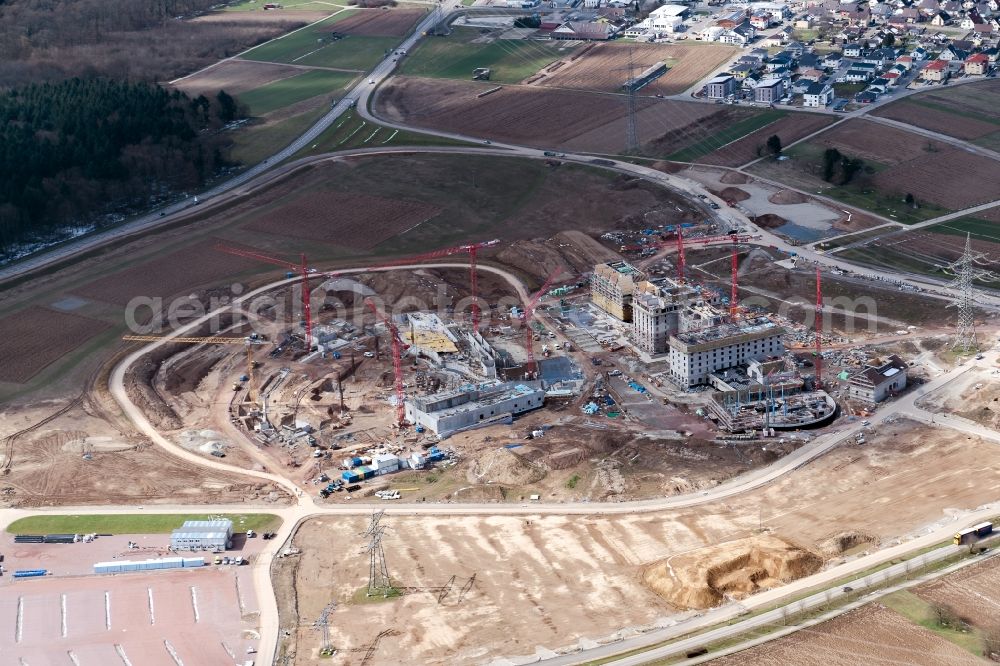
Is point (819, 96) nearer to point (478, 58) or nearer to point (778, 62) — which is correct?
point (778, 62)

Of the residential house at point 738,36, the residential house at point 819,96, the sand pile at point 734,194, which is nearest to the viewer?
the sand pile at point 734,194

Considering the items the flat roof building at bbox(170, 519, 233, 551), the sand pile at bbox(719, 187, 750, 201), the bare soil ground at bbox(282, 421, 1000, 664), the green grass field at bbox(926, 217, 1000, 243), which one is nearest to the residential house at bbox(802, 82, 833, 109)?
the sand pile at bbox(719, 187, 750, 201)

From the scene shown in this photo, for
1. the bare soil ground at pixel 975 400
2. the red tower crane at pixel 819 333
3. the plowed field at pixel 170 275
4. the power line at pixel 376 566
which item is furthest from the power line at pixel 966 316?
the plowed field at pixel 170 275

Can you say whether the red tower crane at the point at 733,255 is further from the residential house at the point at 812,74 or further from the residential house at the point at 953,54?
the residential house at the point at 953,54

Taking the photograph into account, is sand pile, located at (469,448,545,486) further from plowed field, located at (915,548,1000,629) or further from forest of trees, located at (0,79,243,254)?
forest of trees, located at (0,79,243,254)

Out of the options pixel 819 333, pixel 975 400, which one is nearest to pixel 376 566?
pixel 975 400

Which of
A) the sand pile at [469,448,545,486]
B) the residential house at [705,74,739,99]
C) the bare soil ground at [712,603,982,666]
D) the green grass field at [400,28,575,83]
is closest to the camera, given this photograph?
the bare soil ground at [712,603,982,666]
